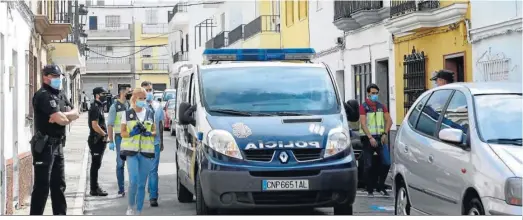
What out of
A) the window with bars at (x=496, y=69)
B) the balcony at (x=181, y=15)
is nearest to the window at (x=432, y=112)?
the window with bars at (x=496, y=69)

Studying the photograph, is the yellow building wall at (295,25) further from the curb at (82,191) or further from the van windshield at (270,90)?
the van windshield at (270,90)

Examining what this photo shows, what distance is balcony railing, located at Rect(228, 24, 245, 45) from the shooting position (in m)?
35.0

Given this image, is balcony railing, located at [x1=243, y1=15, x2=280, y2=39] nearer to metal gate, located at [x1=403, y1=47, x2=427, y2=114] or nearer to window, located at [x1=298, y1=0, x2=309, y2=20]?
window, located at [x1=298, y1=0, x2=309, y2=20]

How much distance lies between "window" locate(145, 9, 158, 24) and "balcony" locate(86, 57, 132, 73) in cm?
352

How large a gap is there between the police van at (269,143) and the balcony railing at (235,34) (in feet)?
81.8

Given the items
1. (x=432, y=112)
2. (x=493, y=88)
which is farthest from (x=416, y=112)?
(x=493, y=88)

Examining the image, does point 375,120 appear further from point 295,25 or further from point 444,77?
point 295,25

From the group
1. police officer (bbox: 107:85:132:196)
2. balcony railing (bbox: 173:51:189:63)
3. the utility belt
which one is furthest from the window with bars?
balcony railing (bbox: 173:51:189:63)

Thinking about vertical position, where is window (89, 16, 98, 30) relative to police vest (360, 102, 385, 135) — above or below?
above

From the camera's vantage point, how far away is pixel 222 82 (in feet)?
33.2

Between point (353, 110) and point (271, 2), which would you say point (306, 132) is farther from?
point (271, 2)

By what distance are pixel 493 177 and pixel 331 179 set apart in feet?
9.85

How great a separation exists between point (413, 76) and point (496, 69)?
402cm

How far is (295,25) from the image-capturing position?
92.2 ft
